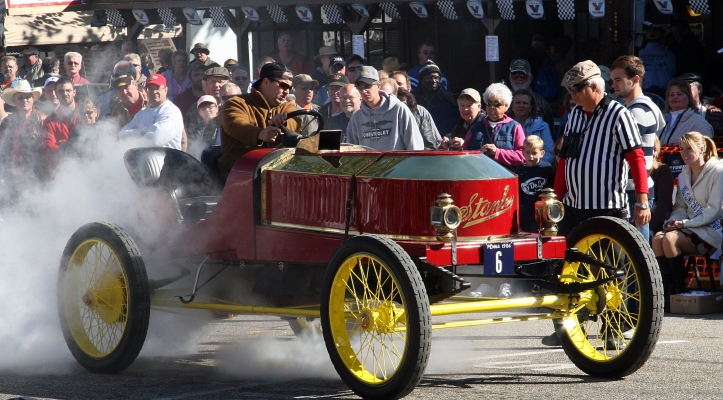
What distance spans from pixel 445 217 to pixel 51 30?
18.2m

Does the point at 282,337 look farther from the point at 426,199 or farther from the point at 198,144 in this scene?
the point at 198,144

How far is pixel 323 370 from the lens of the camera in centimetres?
626

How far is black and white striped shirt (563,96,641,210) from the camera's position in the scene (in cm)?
686

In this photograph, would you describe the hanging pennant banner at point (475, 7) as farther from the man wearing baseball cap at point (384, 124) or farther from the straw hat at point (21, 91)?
the man wearing baseball cap at point (384, 124)

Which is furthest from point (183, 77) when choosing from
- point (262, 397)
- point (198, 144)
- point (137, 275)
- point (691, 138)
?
point (262, 397)

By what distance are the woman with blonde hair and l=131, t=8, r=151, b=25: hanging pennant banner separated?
38.7 ft

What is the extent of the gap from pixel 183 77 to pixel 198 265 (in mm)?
8489

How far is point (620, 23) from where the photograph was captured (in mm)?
12453

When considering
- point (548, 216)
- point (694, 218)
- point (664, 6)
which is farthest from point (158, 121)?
point (664, 6)

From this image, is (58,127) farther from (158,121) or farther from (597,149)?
(597,149)

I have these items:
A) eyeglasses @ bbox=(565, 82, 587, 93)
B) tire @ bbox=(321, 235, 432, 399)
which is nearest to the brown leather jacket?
tire @ bbox=(321, 235, 432, 399)

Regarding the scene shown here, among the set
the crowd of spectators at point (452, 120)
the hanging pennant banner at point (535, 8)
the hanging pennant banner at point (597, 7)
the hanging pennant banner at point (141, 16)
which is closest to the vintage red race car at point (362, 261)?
the crowd of spectators at point (452, 120)

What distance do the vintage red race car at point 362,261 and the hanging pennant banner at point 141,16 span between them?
12.0m

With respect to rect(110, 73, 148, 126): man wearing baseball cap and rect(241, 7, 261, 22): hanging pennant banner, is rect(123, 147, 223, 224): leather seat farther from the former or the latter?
rect(241, 7, 261, 22): hanging pennant banner
